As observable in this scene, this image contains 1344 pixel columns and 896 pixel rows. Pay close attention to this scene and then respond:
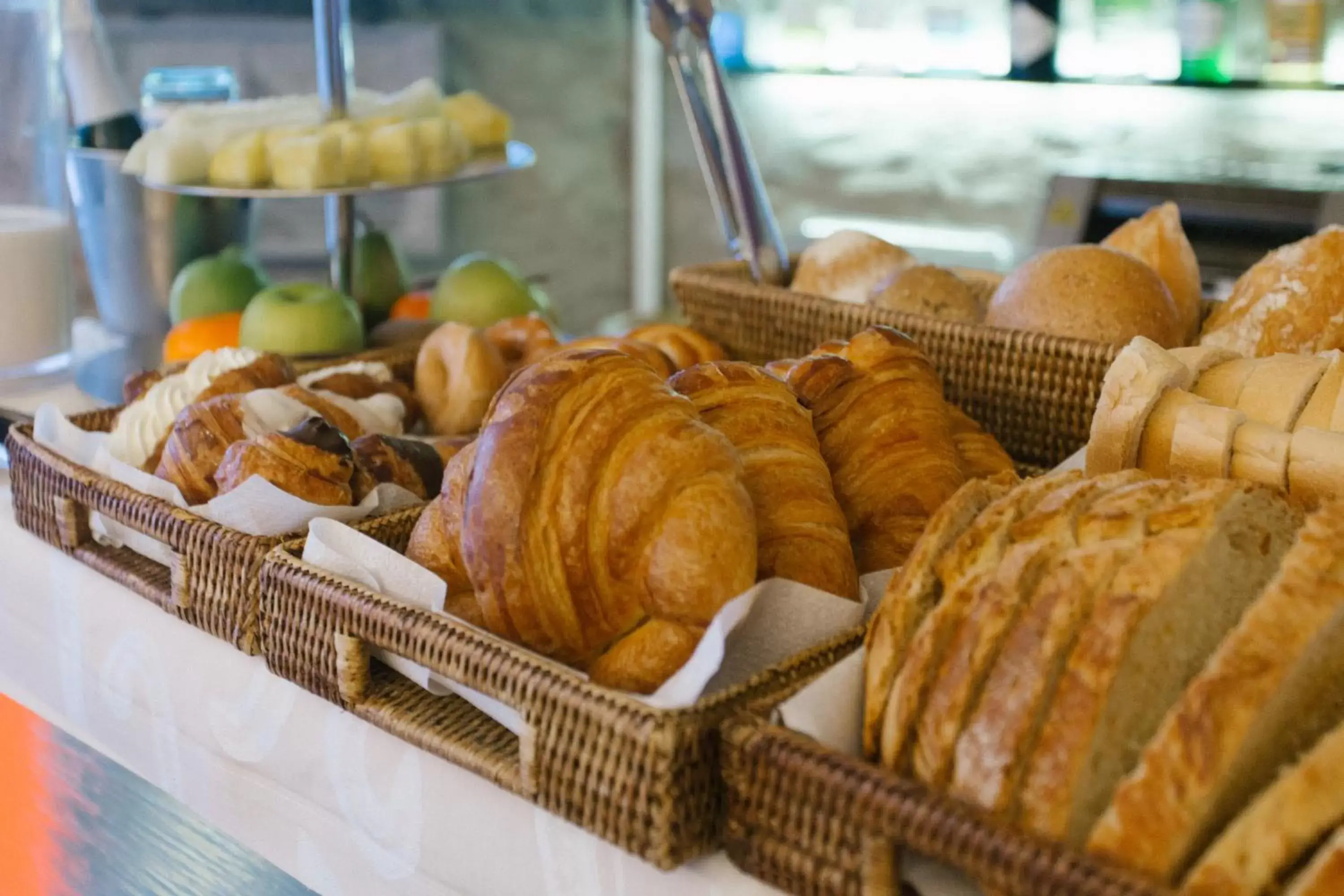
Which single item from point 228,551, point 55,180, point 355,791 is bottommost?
point 355,791

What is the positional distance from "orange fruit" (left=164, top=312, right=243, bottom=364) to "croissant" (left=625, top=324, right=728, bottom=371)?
1.77 ft

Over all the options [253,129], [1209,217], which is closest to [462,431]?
[253,129]

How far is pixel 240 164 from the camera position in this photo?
1.52 meters

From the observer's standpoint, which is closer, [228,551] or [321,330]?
[228,551]

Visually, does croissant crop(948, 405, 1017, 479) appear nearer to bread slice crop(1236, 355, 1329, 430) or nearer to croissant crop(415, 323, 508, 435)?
bread slice crop(1236, 355, 1329, 430)

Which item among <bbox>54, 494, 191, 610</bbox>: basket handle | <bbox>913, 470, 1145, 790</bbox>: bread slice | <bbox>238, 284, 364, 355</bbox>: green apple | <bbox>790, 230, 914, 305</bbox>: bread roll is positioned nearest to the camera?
<bbox>913, 470, 1145, 790</bbox>: bread slice

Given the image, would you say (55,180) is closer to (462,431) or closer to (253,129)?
(253,129)

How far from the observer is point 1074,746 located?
564 mm

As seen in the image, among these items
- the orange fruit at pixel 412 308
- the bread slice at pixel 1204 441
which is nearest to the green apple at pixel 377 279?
the orange fruit at pixel 412 308

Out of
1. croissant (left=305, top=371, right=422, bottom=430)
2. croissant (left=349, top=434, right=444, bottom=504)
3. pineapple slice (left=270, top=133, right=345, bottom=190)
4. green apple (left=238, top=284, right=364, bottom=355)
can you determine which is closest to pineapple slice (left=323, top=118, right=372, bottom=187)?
pineapple slice (left=270, top=133, right=345, bottom=190)

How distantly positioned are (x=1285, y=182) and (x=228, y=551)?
2.65 m

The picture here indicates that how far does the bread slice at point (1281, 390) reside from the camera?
2.70ft

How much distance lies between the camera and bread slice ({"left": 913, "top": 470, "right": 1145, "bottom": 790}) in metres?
0.60

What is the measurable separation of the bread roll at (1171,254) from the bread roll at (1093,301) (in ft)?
0.16
